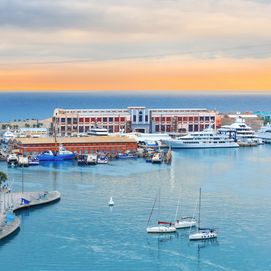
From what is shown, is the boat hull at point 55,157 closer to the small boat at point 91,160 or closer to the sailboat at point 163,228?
the small boat at point 91,160

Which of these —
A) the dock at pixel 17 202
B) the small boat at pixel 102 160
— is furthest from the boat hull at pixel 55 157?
the dock at pixel 17 202

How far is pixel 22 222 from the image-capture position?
13.7 metres

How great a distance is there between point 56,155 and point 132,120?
8799mm

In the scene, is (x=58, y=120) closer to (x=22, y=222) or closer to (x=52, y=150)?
(x=52, y=150)

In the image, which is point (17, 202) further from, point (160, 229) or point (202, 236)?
point (202, 236)

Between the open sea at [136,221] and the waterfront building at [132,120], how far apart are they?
10.2 meters

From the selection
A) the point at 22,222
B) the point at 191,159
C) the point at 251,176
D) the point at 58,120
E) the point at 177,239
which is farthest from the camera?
the point at 58,120

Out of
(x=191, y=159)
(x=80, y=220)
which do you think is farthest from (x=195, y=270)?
(x=191, y=159)

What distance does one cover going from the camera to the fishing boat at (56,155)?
77.7 ft

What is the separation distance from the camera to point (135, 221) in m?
13.8

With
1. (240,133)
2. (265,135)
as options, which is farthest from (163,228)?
(265,135)

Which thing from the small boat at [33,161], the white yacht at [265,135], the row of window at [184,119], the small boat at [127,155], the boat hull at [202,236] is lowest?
the boat hull at [202,236]

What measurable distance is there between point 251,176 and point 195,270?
29.9ft

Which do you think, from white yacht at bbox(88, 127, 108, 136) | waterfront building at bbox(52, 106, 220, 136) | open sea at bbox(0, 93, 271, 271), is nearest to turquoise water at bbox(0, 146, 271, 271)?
open sea at bbox(0, 93, 271, 271)
